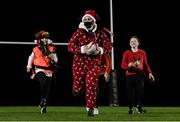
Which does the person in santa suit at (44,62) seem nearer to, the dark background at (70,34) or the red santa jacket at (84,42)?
the red santa jacket at (84,42)

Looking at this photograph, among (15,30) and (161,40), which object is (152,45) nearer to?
(161,40)

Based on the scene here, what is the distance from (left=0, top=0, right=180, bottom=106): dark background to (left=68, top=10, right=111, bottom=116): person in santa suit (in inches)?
217

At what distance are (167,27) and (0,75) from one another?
12.8 ft

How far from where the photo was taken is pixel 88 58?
1154 centimetres

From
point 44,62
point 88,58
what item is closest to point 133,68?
point 44,62

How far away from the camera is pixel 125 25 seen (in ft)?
57.9

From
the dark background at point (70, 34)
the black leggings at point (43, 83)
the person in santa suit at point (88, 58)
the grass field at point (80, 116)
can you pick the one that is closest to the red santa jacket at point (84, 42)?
the person in santa suit at point (88, 58)

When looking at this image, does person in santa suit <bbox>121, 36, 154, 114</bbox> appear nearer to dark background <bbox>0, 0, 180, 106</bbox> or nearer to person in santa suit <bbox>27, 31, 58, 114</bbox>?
person in santa suit <bbox>27, 31, 58, 114</bbox>

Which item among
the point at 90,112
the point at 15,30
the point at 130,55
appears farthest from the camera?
the point at 15,30

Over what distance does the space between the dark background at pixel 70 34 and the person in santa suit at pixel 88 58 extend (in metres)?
5.52

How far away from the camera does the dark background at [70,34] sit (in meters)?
17.1

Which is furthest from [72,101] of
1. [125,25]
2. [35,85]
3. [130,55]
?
[130,55]

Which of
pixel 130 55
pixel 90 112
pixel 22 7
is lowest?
pixel 90 112

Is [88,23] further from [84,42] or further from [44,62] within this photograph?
[44,62]
